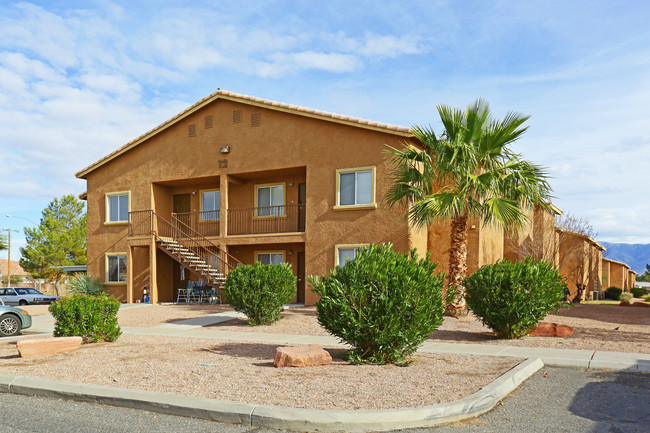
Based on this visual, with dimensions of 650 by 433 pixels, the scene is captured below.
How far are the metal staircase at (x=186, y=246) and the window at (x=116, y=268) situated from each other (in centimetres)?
168

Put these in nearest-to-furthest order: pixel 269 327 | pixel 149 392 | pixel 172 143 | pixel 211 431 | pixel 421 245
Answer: pixel 211 431, pixel 149 392, pixel 269 327, pixel 421 245, pixel 172 143

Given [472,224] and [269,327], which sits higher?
[472,224]

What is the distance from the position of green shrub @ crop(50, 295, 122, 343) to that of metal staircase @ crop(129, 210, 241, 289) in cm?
1097

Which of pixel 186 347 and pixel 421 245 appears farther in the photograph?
pixel 421 245

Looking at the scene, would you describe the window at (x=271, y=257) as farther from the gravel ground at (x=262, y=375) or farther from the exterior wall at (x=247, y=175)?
the gravel ground at (x=262, y=375)

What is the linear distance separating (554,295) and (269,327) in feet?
24.3

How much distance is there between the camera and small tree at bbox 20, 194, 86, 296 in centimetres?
5216

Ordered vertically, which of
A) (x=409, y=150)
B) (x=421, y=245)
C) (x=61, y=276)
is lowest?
(x=61, y=276)

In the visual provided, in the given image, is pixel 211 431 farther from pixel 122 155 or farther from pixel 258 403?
pixel 122 155

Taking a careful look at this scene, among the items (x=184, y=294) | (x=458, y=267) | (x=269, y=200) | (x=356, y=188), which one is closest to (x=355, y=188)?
(x=356, y=188)

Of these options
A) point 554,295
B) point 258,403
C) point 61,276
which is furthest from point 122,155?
point 61,276

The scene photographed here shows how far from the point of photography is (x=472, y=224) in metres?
22.3

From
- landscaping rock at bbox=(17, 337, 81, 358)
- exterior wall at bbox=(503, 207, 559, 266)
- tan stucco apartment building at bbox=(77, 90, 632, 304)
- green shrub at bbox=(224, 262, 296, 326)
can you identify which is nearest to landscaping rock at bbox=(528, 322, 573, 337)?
green shrub at bbox=(224, 262, 296, 326)

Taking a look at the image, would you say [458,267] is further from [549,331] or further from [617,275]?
[617,275]
